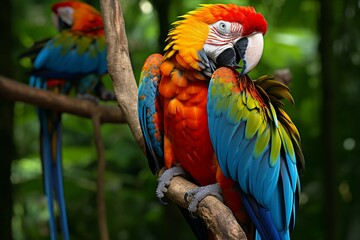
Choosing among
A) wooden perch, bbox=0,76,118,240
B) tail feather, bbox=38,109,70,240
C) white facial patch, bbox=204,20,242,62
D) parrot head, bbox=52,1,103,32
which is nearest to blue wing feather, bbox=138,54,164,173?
white facial patch, bbox=204,20,242,62

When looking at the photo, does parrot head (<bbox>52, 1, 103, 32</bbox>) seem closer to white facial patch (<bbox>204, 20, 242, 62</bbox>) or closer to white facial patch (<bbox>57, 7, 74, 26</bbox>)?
white facial patch (<bbox>57, 7, 74, 26</bbox>)

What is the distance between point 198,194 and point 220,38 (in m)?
0.33

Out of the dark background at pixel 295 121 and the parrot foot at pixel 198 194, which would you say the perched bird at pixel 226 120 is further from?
the dark background at pixel 295 121

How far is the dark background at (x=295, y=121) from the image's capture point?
2170 millimetres

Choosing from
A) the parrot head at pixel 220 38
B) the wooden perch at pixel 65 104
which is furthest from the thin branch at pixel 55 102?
the parrot head at pixel 220 38

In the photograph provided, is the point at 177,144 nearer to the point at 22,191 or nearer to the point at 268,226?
the point at 268,226

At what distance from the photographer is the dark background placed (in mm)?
2170

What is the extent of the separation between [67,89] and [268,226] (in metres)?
1.34

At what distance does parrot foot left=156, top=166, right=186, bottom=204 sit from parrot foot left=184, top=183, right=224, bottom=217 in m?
0.07

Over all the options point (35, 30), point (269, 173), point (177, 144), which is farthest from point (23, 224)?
point (269, 173)

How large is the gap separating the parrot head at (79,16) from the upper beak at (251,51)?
3.84 ft

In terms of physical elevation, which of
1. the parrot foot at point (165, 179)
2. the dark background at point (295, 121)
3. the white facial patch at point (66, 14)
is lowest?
the dark background at point (295, 121)

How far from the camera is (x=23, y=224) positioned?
8.14 ft

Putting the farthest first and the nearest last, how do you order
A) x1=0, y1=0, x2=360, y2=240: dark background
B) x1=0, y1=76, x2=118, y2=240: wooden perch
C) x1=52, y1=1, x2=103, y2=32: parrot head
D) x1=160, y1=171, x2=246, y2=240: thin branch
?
x1=52, y1=1, x2=103, y2=32: parrot head
x1=0, y1=0, x2=360, y2=240: dark background
x1=0, y1=76, x2=118, y2=240: wooden perch
x1=160, y1=171, x2=246, y2=240: thin branch
